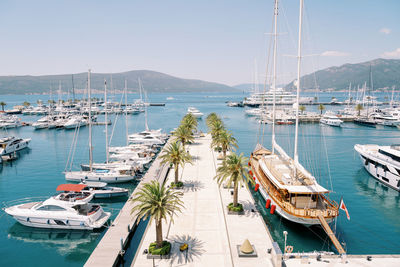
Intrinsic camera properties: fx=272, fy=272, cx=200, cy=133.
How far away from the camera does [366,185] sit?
45906 mm

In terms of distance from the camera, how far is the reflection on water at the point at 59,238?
27169mm

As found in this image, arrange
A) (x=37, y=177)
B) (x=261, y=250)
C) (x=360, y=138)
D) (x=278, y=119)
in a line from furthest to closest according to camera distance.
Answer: (x=278, y=119), (x=360, y=138), (x=37, y=177), (x=261, y=250)

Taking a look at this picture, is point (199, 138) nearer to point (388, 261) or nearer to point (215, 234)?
point (215, 234)

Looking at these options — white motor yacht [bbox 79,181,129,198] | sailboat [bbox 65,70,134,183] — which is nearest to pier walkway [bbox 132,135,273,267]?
white motor yacht [bbox 79,181,129,198]

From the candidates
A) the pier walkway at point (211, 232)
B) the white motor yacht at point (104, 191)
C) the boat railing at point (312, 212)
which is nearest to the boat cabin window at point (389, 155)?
the boat railing at point (312, 212)

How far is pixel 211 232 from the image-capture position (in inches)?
1011

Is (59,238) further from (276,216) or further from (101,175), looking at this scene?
(276,216)

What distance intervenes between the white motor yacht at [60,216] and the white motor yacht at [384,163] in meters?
43.0

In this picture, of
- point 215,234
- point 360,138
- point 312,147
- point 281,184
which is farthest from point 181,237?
point 360,138

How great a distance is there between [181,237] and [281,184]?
12683 mm

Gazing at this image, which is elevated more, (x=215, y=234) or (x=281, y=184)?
(x=281, y=184)

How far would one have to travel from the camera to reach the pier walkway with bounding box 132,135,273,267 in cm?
2134

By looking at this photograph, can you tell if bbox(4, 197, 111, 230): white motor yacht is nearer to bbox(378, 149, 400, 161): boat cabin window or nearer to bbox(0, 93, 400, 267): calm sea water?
bbox(0, 93, 400, 267): calm sea water

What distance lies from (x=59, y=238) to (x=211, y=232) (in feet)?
54.1
